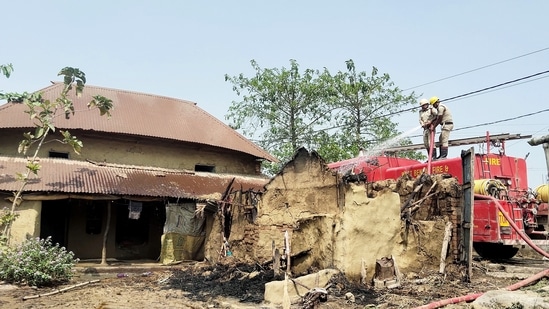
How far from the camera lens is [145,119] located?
21672mm

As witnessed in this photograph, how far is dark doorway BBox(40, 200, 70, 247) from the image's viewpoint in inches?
728

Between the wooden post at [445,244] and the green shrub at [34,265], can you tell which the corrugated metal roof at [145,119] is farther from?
the wooden post at [445,244]

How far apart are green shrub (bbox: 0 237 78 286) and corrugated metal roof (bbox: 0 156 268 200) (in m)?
2.65

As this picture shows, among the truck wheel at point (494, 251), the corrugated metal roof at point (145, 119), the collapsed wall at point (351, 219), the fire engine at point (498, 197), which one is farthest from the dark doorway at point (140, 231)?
the truck wheel at point (494, 251)

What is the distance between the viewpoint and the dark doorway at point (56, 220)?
60.7ft

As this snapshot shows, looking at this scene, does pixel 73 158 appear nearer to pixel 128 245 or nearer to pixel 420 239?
pixel 128 245

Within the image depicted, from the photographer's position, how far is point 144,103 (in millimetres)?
23547

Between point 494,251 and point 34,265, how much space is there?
1199cm

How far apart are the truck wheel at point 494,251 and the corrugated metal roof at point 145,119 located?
11.9 meters

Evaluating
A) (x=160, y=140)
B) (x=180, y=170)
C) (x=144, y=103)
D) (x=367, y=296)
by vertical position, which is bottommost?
(x=367, y=296)

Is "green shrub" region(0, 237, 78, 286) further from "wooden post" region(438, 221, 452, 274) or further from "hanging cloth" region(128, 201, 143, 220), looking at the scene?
"wooden post" region(438, 221, 452, 274)

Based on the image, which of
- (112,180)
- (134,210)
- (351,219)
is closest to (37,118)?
(112,180)

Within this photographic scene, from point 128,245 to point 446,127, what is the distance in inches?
528

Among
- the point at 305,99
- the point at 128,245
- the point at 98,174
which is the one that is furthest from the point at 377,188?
the point at 305,99
